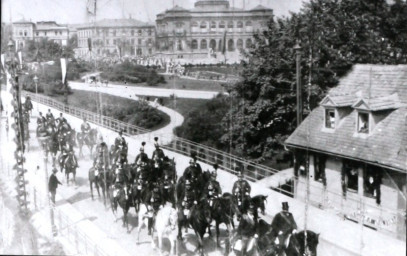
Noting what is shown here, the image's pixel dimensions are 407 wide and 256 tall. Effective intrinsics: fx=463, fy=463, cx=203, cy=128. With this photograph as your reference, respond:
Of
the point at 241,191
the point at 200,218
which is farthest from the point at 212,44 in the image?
the point at 200,218

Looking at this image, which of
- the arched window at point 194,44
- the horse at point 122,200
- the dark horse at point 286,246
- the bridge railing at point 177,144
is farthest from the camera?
the arched window at point 194,44

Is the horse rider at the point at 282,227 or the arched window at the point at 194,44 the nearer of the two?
the horse rider at the point at 282,227

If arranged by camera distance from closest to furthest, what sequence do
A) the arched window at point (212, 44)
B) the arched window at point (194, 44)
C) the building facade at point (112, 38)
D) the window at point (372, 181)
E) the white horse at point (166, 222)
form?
the white horse at point (166, 222) → the window at point (372, 181) → the building facade at point (112, 38) → the arched window at point (212, 44) → the arched window at point (194, 44)

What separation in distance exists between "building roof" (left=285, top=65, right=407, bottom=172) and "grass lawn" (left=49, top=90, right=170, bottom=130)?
37.7 feet

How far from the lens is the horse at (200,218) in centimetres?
1117

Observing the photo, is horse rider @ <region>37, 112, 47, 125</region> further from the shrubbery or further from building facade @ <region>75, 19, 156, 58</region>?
the shrubbery

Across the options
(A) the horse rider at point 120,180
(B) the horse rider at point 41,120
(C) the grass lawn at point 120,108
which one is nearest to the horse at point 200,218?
(A) the horse rider at point 120,180

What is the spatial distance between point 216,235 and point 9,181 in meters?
6.89

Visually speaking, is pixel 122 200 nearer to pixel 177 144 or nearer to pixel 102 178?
pixel 102 178

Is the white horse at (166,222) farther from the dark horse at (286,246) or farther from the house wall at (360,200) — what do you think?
the house wall at (360,200)

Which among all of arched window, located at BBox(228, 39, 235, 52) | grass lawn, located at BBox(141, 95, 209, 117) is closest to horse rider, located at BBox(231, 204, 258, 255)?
grass lawn, located at BBox(141, 95, 209, 117)

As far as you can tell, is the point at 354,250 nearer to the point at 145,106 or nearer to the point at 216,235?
the point at 216,235

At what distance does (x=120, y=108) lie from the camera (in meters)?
27.7

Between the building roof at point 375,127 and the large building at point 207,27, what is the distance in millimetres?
7591
